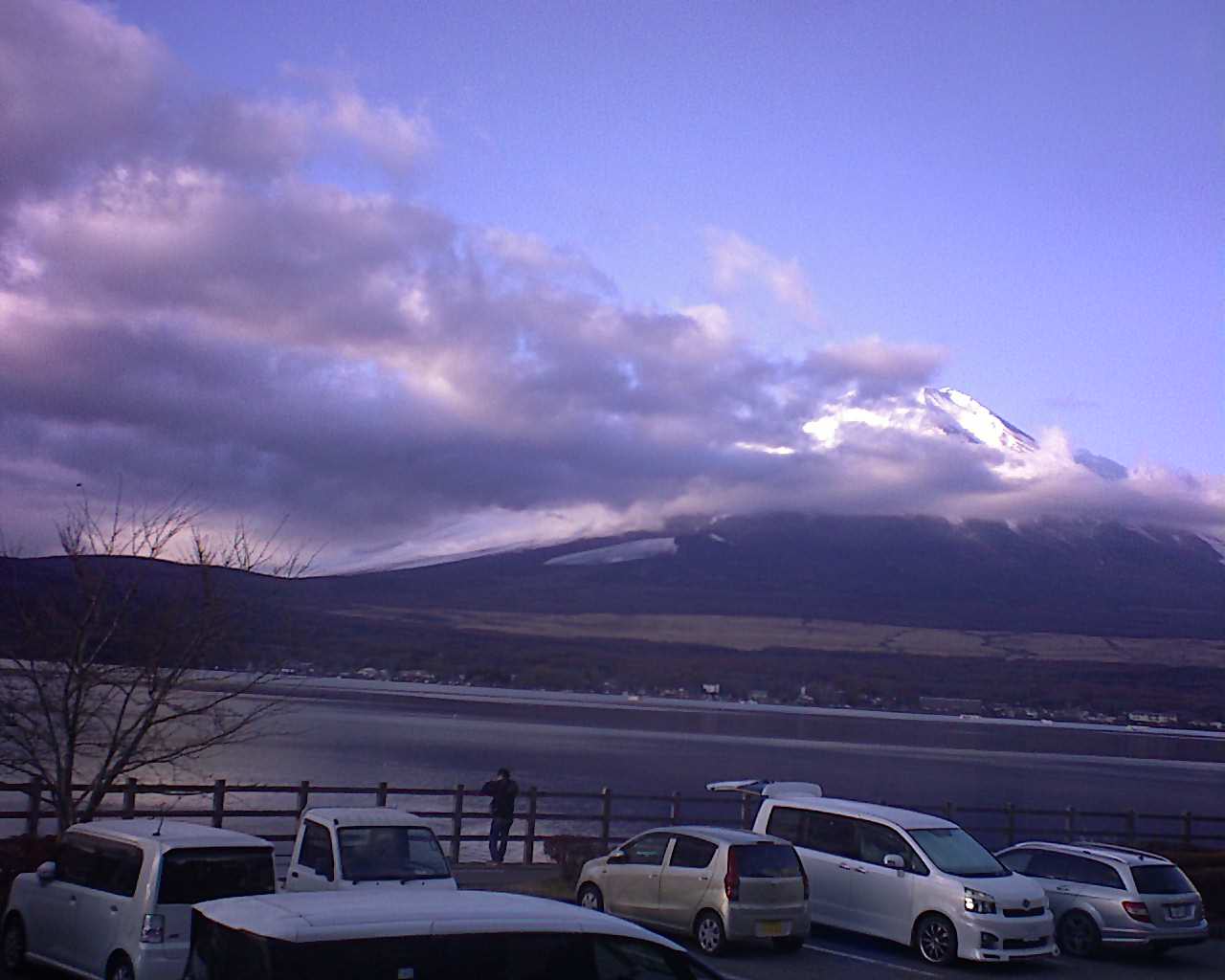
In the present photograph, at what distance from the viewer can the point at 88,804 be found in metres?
17.3

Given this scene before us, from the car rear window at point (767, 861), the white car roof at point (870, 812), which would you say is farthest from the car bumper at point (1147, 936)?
the car rear window at point (767, 861)

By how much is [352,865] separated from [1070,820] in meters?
20.2

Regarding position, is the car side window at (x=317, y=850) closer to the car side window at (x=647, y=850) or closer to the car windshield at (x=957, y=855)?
the car side window at (x=647, y=850)

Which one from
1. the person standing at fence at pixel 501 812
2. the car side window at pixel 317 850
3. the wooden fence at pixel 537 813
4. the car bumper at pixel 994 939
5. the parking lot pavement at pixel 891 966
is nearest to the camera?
the car side window at pixel 317 850

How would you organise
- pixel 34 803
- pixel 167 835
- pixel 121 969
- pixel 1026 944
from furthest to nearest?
pixel 34 803, pixel 1026 944, pixel 167 835, pixel 121 969

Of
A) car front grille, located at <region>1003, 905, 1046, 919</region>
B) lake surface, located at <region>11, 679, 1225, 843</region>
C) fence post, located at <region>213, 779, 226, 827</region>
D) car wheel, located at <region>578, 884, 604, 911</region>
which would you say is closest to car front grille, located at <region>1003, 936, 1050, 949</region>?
car front grille, located at <region>1003, 905, 1046, 919</region>

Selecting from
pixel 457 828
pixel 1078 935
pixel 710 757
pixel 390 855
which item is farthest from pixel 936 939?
pixel 710 757

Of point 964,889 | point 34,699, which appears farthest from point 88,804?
point 964,889

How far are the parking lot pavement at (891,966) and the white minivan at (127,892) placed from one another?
18.3 feet

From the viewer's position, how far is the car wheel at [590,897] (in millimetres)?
16578

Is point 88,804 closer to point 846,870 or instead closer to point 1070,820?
point 846,870

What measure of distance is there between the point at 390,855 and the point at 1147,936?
10277 mm

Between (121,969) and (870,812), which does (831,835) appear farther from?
(121,969)

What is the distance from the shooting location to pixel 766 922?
1522 cm
